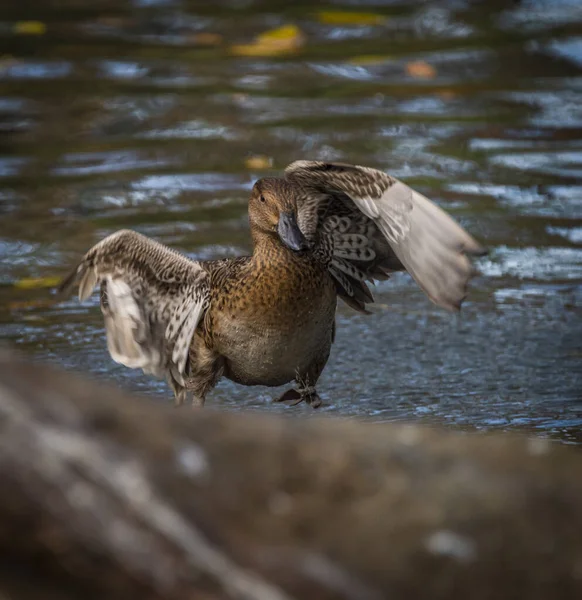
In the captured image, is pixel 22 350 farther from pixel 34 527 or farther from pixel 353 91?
pixel 353 91

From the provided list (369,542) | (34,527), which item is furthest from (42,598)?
(369,542)

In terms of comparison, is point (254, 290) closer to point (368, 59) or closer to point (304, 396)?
point (304, 396)

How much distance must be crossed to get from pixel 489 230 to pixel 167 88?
411cm

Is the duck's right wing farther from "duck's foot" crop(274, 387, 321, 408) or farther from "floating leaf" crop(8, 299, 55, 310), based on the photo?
"floating leaf" crop(8, 299, 55, 310)

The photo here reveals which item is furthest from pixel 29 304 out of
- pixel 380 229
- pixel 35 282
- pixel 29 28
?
pixel 29 28

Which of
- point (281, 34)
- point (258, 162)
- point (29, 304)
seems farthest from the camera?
point (281, 34)

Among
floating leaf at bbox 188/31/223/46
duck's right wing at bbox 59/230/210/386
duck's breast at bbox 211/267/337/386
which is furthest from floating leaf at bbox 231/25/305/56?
duck's breast at bbox 211/267/337/386

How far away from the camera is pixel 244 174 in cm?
970

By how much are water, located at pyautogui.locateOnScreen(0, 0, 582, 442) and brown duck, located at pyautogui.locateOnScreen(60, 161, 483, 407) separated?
53 cm

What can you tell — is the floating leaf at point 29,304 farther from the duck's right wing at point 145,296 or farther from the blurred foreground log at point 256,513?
the blurred foreground log at point 256,513

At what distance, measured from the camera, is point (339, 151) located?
388 inches

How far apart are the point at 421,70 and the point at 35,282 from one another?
5.18 meters

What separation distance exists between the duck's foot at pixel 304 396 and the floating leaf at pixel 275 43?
6.80 meters

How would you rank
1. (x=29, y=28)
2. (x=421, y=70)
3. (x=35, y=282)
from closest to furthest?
(x=35, y=282)
(x=421, y=70)
(x=29, y=28)
